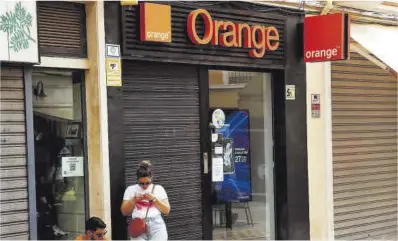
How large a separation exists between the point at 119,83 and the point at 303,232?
141 inches

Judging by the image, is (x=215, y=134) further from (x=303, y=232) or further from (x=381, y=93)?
(x=381, y=93)

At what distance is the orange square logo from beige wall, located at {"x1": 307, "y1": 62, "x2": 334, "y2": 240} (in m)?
2.56

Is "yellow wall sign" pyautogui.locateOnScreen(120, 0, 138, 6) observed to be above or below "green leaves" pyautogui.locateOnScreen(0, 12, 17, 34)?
above

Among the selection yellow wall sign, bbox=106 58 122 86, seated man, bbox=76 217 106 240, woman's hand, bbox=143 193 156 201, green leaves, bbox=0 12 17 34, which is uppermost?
green leaves, bbox=0 12 17 34

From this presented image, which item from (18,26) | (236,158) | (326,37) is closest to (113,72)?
(18,26)

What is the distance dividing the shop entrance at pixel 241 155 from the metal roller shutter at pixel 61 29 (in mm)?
1966

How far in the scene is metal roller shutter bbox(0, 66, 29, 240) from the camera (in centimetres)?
598

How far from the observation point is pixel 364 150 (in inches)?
394

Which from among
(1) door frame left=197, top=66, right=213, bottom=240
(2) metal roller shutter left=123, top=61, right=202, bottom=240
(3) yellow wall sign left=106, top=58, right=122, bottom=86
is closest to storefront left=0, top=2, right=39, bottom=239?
(3) yellow wall sign left=106, top=58, right=122, bottom=86

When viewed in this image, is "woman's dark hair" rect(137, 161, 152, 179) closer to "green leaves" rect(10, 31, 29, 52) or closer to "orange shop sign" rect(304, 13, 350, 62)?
"green leaves" rect(10, 31, 29, 52)

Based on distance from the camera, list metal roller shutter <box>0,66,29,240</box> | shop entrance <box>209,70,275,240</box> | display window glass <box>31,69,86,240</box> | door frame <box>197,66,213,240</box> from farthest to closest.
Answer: shop entrance <box>209,70,275,240</box> < door frame <box>197,66,213,240</box> < display window glass <box>31,69,86,240</box> < metal roller shutter <box>0,66,29,240</box>

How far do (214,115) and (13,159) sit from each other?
9.55ft

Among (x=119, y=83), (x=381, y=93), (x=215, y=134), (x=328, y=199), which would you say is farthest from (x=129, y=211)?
(x=381, y=93)

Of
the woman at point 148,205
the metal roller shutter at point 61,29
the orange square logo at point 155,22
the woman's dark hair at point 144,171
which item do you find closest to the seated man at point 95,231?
the woman at point 148,205
